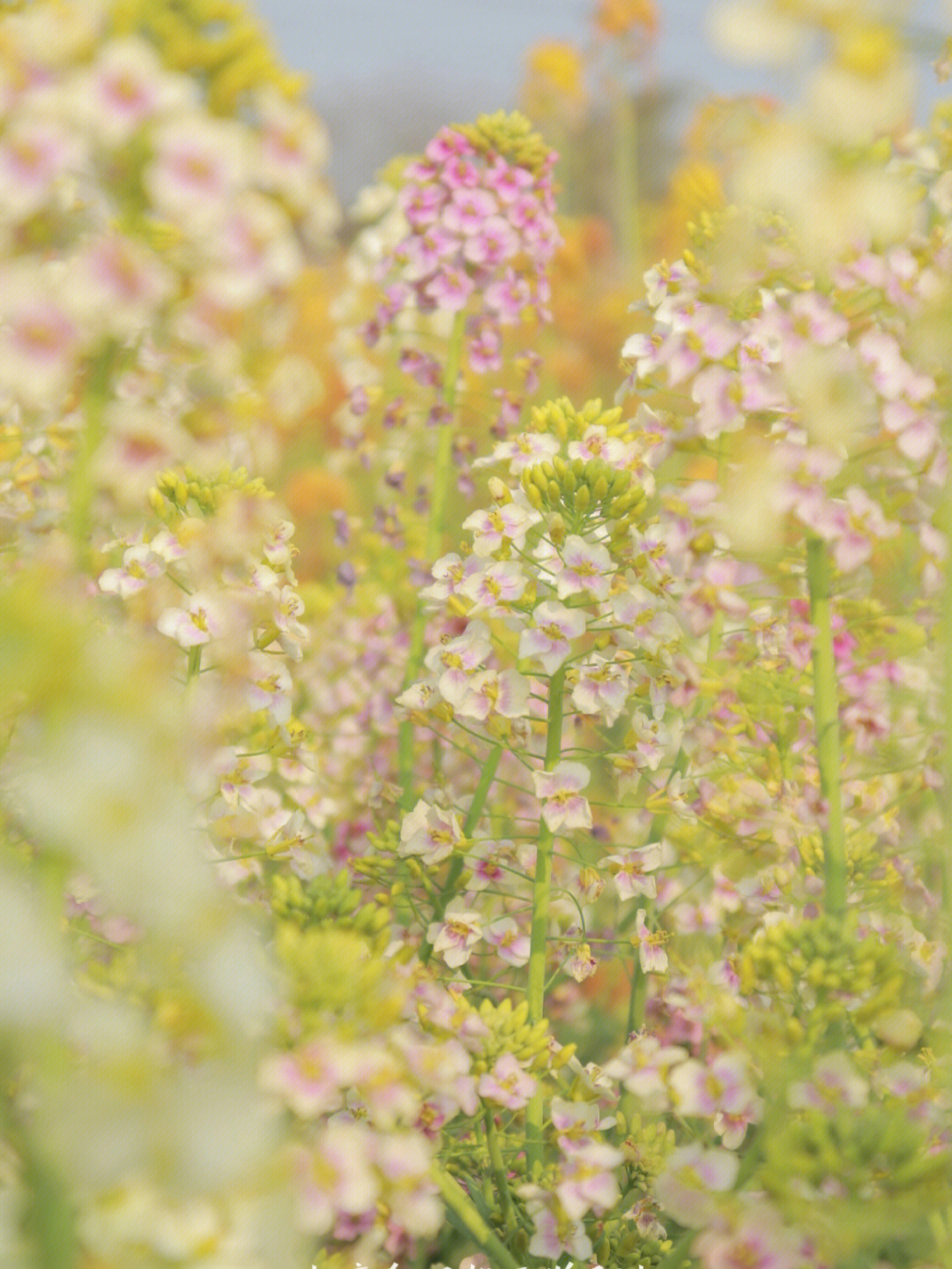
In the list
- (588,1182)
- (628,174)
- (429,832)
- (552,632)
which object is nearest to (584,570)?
(552,632)

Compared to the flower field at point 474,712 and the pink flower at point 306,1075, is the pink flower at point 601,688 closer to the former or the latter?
the flower field at point 474,712

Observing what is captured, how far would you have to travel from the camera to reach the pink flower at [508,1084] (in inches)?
35.5

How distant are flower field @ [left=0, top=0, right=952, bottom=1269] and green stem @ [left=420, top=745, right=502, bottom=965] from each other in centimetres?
1

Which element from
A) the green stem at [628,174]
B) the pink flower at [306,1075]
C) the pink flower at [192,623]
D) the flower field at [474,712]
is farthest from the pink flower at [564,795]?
the green stem at [628,174]

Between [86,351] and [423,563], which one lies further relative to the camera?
[423,563]

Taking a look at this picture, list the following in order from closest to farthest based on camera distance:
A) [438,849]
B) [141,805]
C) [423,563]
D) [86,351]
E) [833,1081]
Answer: [141,805], [86,351], [833,1081], [438,849], [423,563]

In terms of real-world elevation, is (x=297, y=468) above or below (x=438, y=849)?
above

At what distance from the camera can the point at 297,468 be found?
10.7ft

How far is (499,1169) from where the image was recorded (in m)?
0.97

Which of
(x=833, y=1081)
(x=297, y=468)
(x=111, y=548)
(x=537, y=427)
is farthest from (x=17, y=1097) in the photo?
(x=297, y=468)

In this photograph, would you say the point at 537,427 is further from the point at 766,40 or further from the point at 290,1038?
the point at 290,1038

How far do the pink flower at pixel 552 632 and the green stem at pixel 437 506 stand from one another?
1.54 ft

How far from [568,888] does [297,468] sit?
91.4 inches

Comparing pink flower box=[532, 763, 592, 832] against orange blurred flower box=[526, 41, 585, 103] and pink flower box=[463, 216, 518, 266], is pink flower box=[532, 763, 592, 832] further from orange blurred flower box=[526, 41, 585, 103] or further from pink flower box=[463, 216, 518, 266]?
orange blurred flower box=[526, 41, 585, 103]
